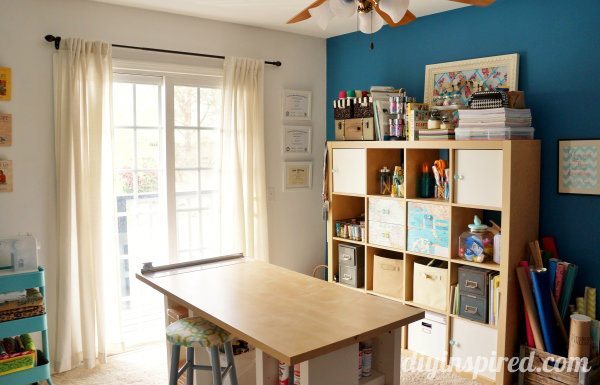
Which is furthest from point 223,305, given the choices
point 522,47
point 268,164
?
point 522,47

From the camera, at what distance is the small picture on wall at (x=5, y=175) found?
10.5ft

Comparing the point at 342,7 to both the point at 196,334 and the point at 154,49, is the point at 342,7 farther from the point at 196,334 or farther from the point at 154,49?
the point at 154,49

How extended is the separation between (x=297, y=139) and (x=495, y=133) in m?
1.91

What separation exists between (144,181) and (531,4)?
2.92 m

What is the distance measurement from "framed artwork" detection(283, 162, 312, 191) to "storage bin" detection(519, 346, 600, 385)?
89.0 inches

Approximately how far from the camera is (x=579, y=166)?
3018 millimetres

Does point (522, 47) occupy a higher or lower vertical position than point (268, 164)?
higher

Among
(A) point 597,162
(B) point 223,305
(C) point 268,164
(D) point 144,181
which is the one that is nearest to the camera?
(B) point 223,305

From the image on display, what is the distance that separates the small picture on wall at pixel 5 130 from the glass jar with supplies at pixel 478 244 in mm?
2996

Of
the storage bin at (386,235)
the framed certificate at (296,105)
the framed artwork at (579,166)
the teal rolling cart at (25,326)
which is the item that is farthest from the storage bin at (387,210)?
the teal rolling cart at (25,326)

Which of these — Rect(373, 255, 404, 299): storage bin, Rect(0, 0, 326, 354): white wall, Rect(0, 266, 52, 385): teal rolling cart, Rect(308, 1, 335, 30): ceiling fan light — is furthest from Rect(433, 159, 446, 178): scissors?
Rect(0, 266, 52, 385): teal rolling cart

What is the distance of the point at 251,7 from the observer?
3.62 m

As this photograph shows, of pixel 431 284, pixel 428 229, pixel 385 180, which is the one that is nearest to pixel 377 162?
pixel 385 180

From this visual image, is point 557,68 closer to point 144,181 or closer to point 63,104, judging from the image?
point 144,181
